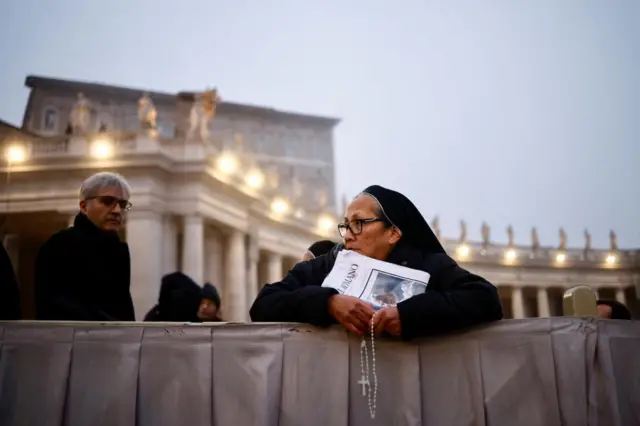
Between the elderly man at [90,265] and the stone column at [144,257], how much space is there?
2131 cm

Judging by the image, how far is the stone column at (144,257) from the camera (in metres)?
27.8

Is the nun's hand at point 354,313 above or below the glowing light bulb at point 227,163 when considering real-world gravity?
below

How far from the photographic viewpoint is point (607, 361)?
13.1ft

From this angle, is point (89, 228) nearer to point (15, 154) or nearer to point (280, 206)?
point (15, 154)

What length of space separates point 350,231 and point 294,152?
6650 cm

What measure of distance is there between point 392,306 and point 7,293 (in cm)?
299

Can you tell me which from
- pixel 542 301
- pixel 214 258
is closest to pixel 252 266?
pixel 214 258

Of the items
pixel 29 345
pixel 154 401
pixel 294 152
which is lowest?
pixel 154 401

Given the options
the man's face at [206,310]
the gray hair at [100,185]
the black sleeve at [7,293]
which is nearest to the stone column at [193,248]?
the man's face at [206,310]

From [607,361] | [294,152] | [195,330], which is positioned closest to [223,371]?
[195,330]

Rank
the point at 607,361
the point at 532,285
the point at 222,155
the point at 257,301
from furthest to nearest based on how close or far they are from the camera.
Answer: the point at 532,285 → the point at 222,155 → the point at 257,301 → the point at 607,361

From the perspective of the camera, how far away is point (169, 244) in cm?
3039

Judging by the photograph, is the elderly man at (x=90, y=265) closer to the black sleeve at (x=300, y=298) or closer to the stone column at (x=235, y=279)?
the black sleeve at (x=300, y=298)

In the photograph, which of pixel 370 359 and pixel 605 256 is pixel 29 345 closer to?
pixel 370 359
